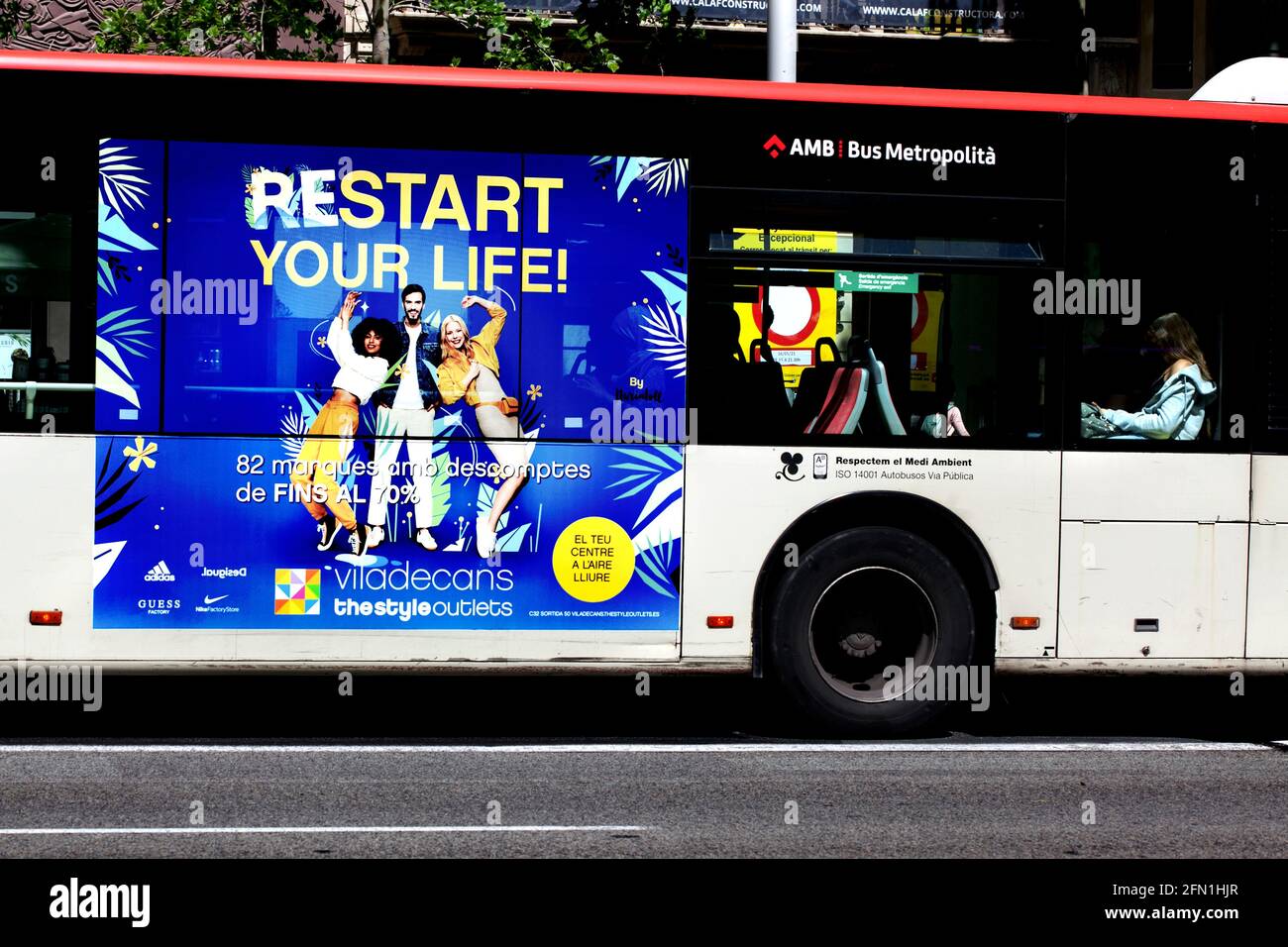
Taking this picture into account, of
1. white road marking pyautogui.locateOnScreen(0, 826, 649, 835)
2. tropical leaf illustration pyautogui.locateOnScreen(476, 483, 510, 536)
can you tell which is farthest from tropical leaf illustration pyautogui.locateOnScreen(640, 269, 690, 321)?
white road marking pyautogui.locateOnScreen(0, 826, 649, 835)

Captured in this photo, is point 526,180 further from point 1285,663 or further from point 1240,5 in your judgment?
point 1240,5

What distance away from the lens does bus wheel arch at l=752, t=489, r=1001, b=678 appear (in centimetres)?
786

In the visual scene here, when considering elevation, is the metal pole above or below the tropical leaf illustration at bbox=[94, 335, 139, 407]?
above

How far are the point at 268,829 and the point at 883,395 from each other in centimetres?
359

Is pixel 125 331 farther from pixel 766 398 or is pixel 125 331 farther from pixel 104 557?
pixel 766 398

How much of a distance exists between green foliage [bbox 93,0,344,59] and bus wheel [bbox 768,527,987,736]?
8487mm

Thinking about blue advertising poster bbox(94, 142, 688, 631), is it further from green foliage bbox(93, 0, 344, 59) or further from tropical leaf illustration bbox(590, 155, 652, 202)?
green foliage bbox(93, 0, 344, 59)

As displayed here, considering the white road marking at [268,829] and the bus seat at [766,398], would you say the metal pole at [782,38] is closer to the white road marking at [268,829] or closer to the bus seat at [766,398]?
the bus seat at [766,398]

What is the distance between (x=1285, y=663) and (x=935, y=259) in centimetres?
267

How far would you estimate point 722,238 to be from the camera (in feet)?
25.8

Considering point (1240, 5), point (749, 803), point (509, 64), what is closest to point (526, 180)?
point (749, 803)

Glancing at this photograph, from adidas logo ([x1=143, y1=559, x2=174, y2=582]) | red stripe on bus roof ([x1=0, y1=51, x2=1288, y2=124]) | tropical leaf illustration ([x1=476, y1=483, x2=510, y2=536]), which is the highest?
red stripe on bus roof ([x1=0, y1=51, x2=1288, y2=124])

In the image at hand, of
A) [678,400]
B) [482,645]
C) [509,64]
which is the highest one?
[509,64]

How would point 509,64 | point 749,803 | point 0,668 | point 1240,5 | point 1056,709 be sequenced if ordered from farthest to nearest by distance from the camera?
point 1240,5 < point 509,64 < point 1056,709 < point 0,668 < point 749,803
